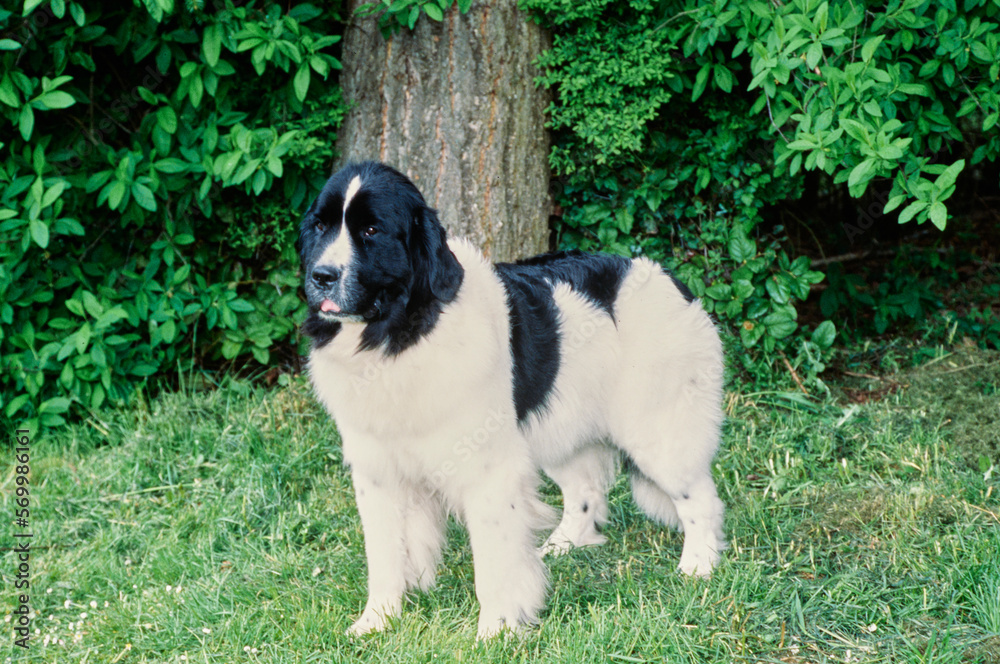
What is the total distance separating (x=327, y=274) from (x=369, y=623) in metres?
1.17

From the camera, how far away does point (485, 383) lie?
274cm

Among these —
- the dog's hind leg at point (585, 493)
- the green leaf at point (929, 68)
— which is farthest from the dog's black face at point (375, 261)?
the green leaf at point (929, 68)

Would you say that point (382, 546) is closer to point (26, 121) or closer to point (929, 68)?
point (26, 121)

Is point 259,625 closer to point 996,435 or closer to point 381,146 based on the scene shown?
point 381,146

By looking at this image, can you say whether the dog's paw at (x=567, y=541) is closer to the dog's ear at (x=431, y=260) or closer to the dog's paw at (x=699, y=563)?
the dog's paw at (x=699, y=563)

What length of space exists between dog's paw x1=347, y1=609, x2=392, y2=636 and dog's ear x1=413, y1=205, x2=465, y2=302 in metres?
1.05

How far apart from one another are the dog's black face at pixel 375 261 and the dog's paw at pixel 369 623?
2.88ft

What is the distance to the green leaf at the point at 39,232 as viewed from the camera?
3.82 meters

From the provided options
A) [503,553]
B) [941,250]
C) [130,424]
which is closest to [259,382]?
[130,424]

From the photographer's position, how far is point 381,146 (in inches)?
169

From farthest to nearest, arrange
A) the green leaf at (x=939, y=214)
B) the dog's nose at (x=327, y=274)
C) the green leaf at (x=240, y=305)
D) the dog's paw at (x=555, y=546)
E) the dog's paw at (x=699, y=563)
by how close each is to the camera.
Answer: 1. the green leaf at (x=240, y=305)
2. the dog's paw at (x=555, y=546)
3. the green leaf at (x=939, y=214)
4. the dog's paw at (x=699, y=563)
5. the dog's nose at (x=327, y=274)

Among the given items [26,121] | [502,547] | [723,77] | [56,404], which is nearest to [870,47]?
[723,77]

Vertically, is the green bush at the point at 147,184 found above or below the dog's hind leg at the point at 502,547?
above

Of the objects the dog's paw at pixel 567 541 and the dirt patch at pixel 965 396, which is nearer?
the dog's paw at pixel 567 541
